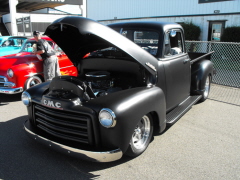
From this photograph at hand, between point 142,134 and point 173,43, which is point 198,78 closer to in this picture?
point 173,43

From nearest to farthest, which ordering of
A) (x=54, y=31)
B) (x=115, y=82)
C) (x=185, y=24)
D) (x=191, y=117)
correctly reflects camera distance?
(x=54, y=31), (x=115, y=82), (x=191, y=117), (x=185, y=24)

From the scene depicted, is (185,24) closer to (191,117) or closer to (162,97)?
(191,117)

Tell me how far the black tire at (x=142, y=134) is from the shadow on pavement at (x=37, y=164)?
0.68 ft

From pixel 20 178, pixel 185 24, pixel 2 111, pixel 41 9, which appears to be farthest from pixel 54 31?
pixel 41 9

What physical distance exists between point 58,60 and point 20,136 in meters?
3.31

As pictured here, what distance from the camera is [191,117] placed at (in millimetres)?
4734

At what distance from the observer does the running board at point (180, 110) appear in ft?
12.1

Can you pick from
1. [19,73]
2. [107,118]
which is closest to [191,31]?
[19,73]

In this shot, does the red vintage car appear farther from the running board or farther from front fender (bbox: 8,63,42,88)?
the running board

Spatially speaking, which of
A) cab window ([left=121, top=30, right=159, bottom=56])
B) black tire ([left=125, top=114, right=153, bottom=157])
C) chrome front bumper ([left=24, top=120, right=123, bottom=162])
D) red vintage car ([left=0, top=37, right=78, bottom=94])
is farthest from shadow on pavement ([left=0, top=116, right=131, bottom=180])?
red vintage car ([left=0, top=37, right=78, bottom=94])

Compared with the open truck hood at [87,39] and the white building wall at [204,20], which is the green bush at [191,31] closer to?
the white building wall at [204,20]

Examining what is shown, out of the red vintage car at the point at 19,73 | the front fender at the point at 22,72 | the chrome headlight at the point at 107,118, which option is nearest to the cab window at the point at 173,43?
the chrome headlight at the point at 107,118

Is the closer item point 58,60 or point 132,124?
point 132,124

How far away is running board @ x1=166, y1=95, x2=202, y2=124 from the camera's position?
145 inches
